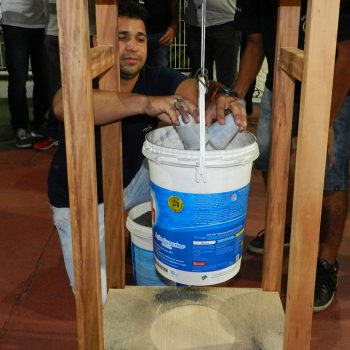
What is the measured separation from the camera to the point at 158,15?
310cm

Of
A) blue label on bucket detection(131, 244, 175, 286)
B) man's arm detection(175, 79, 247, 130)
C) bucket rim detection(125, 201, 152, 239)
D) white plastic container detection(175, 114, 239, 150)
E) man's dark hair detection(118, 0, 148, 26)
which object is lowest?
blue label on bucket detection(131, 244, 175, 286)

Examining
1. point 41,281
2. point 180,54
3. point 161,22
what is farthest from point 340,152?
point 180,54

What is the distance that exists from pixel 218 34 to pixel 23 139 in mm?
1635

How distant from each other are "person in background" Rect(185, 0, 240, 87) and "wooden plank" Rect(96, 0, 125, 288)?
87.7 inches

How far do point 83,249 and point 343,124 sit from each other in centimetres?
113

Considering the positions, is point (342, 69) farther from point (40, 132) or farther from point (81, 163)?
point (40, 132)

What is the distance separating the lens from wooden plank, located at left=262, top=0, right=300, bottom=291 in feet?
4.19

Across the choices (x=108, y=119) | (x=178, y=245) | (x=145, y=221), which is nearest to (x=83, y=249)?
(x=178, y=245)

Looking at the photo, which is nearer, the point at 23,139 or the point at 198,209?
the point at 198,209

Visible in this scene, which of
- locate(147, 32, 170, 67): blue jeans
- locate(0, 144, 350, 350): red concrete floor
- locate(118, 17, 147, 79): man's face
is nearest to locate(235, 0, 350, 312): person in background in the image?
locate(0, 144, 350, 350): red concrete floor

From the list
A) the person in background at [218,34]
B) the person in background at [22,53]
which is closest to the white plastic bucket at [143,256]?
the person in background at [218,34]

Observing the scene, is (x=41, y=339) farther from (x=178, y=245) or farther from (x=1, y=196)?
(x=1, y=196)

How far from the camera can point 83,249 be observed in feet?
3.30

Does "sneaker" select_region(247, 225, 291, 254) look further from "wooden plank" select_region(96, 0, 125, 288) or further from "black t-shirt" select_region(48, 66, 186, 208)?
"wooden plank" select_region(96, 0, 125, 288)
